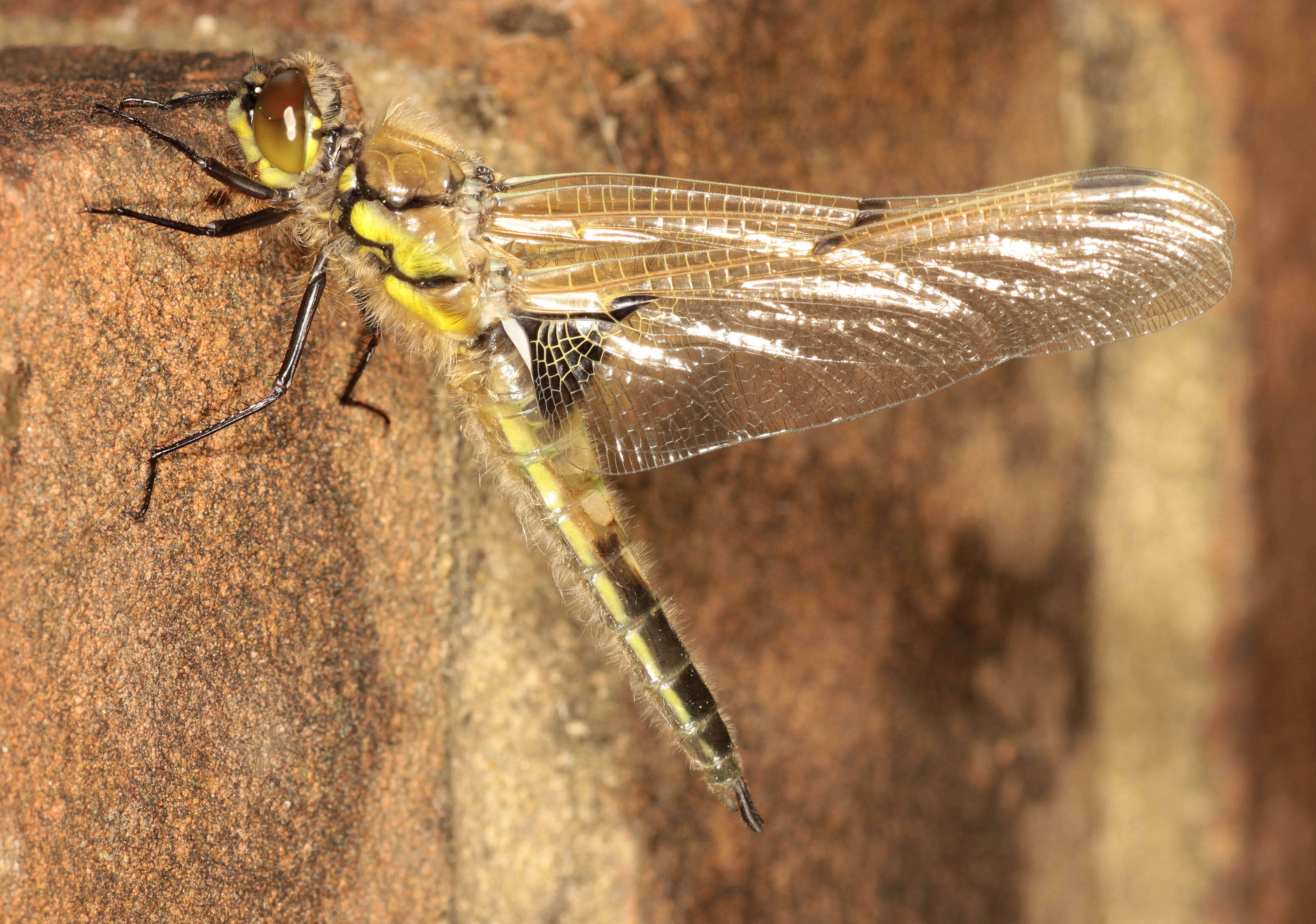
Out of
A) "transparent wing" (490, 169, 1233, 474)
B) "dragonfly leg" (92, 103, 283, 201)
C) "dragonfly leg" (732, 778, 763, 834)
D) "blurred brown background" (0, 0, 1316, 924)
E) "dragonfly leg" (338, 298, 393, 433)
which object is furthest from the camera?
"transparent wing" (490, 169, 1233, 474)

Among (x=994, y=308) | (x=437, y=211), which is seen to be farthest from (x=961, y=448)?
(x=437, y=211)

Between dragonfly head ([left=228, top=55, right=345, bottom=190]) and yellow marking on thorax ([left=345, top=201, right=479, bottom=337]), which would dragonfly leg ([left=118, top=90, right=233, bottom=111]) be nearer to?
dragonfly head ([left=228, top=55, right=345, bottom=190])

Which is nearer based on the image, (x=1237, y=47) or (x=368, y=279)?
(x=368, y=279)

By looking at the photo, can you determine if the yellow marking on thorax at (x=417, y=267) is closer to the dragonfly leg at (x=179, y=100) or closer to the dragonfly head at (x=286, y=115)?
the dragonfly head at (x=286, y=115)

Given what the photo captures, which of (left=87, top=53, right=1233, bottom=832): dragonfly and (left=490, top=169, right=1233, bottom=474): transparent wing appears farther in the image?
(left=490, top=169, right=1233, bottom=474): transparent wing

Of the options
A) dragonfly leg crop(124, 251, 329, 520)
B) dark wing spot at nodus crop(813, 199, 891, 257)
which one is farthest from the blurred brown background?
dark wing spot at nodus crop(813, 199, 891, 257)

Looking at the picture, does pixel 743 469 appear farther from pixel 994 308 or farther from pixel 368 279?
pixel 368 279
